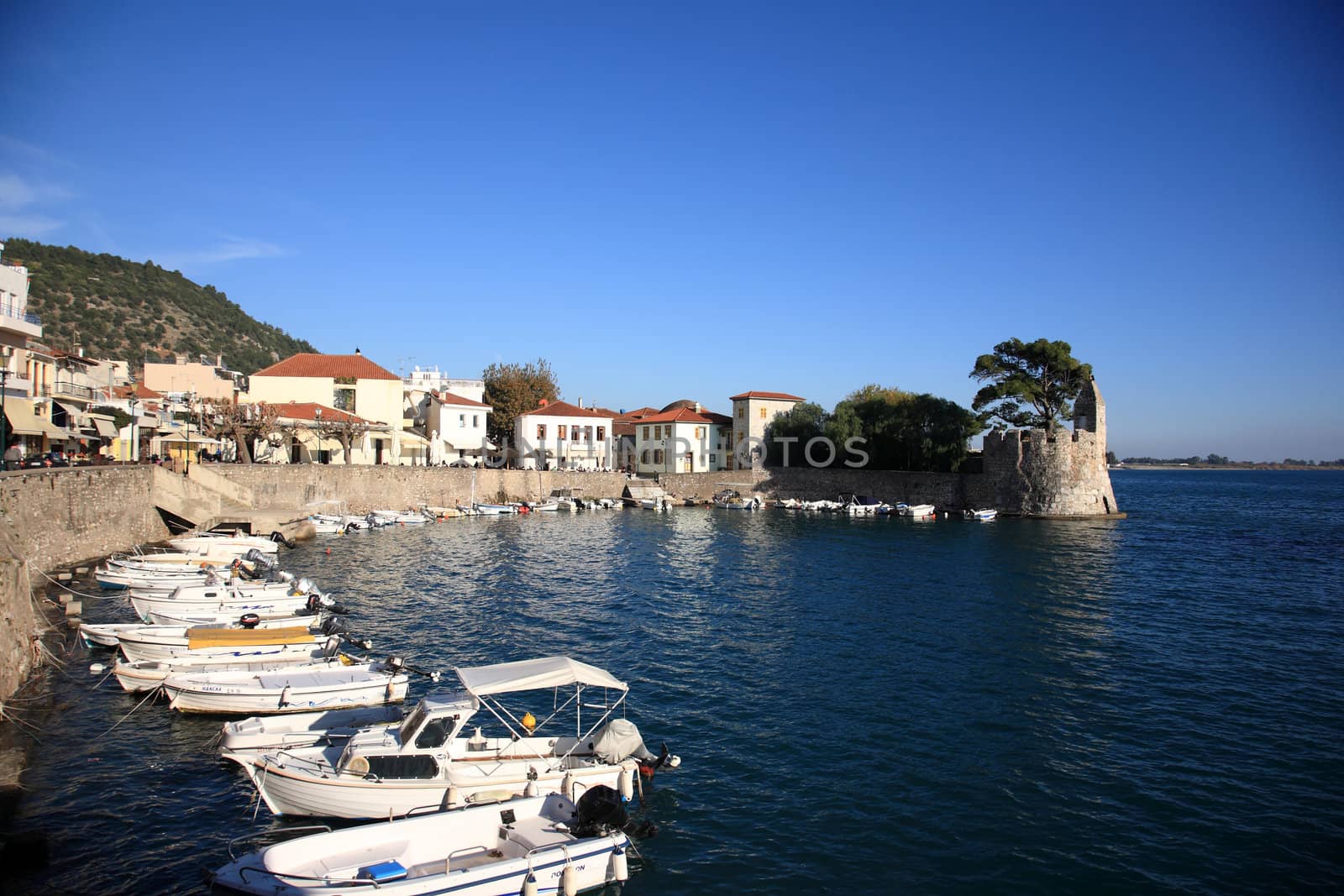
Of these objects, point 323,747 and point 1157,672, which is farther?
point 1157,672

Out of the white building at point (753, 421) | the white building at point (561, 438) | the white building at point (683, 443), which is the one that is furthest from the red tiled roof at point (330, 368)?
the white building at point (753, 421)

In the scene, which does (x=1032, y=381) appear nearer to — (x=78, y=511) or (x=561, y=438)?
(x=561, y=438)

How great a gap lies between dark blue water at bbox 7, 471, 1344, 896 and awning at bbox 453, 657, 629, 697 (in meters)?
2.26

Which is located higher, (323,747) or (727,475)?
(727,475)

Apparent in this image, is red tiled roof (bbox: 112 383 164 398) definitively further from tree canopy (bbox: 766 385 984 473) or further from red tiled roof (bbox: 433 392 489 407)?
tree canopy (bbox: 766 385 984 473)

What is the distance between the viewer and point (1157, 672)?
19344 millimetres

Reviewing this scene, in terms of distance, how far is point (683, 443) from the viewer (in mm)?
72188

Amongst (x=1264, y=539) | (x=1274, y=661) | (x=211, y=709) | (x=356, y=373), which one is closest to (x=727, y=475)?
(x=356, y=373)

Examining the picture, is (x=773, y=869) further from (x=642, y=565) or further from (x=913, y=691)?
(x=642, y=565)

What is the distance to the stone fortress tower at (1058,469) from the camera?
55.9m

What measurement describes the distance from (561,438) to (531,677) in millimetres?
56971

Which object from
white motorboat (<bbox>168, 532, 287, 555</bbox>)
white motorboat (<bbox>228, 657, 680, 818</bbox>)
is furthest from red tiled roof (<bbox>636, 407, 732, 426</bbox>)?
white motorboat (<bbox>228, 657, 680, 818</bbox>)

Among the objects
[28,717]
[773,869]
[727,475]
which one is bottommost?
[773,869]

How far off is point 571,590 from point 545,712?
12.8 meters
